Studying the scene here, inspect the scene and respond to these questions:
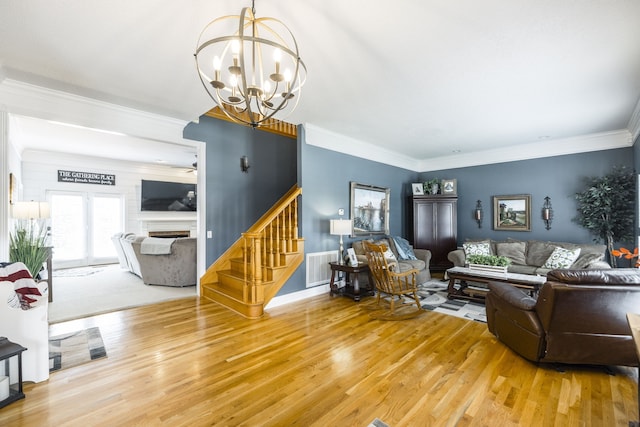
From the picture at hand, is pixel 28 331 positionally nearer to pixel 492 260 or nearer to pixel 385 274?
pixel 385 274

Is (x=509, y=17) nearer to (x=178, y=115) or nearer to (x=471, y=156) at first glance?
(x=178, y=115)

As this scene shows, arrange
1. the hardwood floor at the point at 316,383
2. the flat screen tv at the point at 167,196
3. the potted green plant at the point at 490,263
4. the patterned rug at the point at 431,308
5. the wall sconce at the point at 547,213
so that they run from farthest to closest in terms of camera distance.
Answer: the flat screen tv at the point at 167,196
the wall sconce at the point at 547,213
the potted green plant at the point at 490,263
the patterned rug at the point at 431,308
the hardwood floor at the point at 316,383

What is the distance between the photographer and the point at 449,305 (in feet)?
13.9

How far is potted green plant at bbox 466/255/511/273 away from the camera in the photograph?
14.2ft

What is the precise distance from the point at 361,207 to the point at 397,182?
1.65 meters

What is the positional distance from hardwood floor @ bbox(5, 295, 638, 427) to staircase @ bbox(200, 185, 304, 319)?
560mm

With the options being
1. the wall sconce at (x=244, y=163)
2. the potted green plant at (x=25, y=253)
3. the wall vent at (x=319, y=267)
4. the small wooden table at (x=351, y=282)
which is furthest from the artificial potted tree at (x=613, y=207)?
the potted green plant at (x=25, y=253)

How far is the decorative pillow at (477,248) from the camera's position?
561cm

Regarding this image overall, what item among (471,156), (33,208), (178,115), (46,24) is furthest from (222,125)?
(471,156)

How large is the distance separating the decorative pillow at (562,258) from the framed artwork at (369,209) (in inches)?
113

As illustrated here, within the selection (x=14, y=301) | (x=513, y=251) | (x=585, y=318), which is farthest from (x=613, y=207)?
(x=14, y=301)

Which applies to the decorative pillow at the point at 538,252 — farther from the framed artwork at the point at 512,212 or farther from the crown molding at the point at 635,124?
the crown molding at the point at 635,124

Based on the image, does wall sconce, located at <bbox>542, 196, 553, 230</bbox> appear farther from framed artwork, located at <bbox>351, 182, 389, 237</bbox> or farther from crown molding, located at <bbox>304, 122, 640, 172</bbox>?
framed artwork, located at <bbox>351, 182, 389, 237</bbox>

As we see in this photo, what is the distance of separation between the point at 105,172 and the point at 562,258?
34.1 ft
